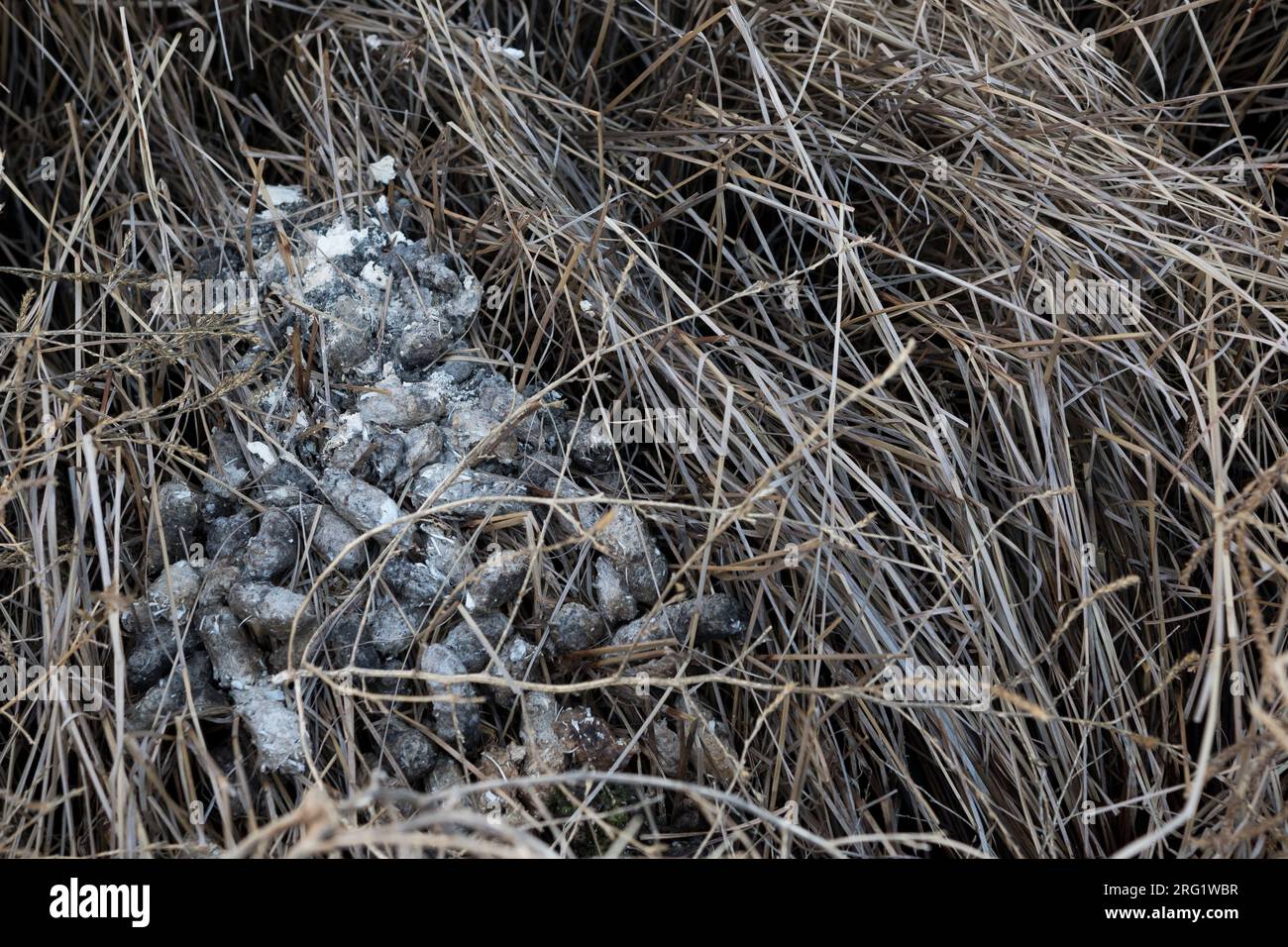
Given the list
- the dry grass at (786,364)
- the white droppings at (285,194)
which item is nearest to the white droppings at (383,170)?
the dry grass at (786,364)

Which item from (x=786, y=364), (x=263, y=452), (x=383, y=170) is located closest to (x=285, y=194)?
(x=383, y=170)

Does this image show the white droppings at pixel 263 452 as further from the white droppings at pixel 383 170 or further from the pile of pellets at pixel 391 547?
the white droppings at pixel 383 170

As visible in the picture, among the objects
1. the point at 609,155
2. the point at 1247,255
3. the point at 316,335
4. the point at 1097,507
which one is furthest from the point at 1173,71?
the point at 316,335

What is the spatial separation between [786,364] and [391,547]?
693mm

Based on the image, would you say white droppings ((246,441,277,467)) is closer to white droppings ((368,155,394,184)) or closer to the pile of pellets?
the pile of pellets

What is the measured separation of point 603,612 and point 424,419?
0.41 m

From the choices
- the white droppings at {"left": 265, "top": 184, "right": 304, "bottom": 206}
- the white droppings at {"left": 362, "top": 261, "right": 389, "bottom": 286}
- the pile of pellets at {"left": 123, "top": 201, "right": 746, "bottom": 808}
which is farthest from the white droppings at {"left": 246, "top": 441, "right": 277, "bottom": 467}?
the white droppings at {"left": 265, "top": 184, "right": 304, "bottom": 206}

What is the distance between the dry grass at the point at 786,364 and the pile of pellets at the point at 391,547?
0.15ft

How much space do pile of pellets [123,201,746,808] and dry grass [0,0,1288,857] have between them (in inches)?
1.8

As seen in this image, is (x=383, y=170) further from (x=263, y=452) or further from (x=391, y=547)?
(x=391, y=547)

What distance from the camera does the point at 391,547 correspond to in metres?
1.27

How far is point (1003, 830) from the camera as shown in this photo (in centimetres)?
125
